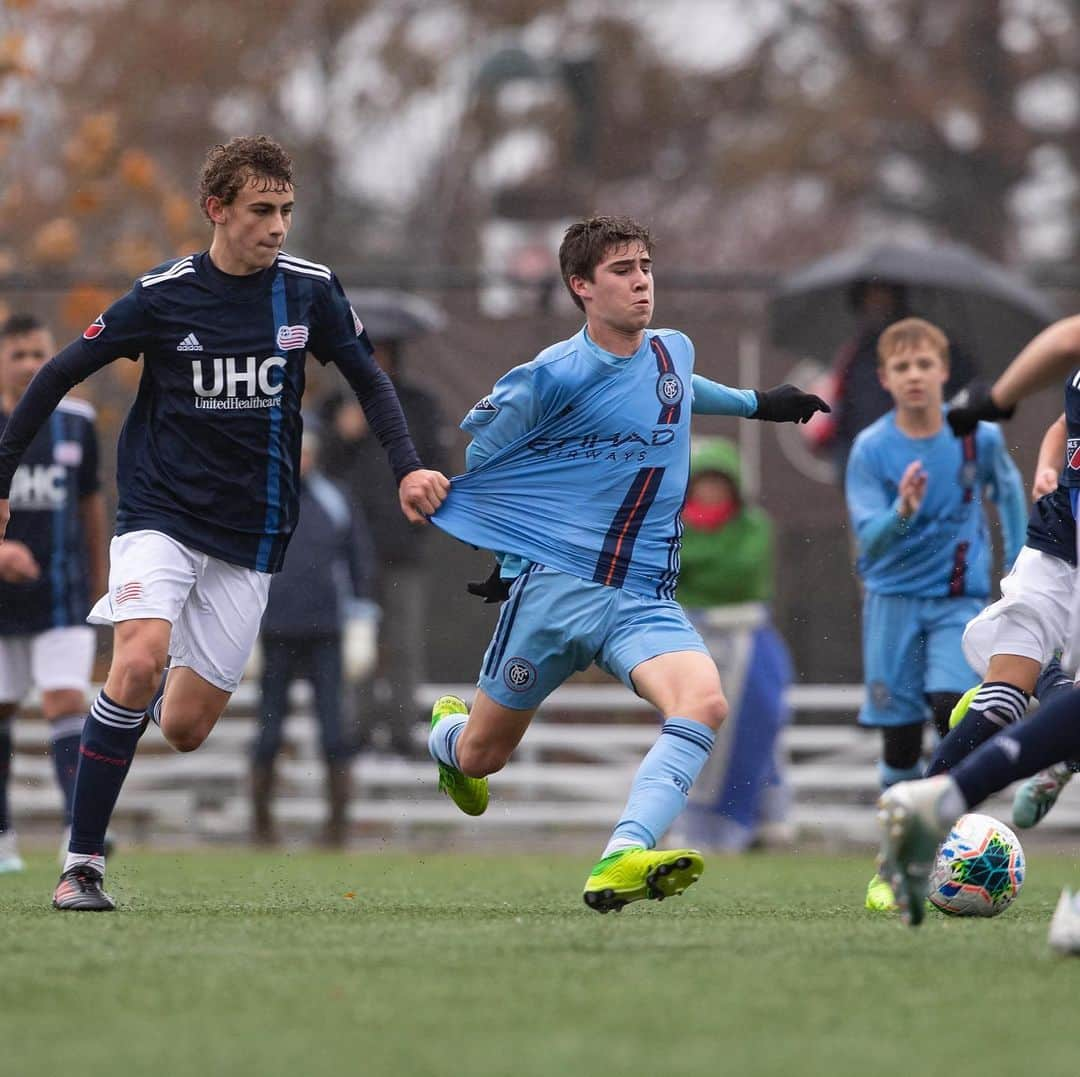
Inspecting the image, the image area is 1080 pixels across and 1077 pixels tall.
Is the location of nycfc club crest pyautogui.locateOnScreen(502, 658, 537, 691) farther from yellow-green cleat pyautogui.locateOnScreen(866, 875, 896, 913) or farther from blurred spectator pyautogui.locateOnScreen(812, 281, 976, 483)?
blurred spectator pyautogui.locateOnScreen(812, 281, 976, 483)

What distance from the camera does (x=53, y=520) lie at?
9.33 m

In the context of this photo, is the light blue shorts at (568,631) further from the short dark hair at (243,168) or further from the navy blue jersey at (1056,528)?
the short dark hair at (243,168)

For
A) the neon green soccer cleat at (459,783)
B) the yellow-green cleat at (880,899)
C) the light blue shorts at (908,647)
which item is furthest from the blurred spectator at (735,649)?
the yellow-green cleat at (880,899)

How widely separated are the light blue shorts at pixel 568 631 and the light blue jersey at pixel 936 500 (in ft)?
6.93

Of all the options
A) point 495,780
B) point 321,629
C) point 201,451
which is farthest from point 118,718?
point 495,780

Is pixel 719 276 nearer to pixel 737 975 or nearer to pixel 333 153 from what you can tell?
pixel 737 975

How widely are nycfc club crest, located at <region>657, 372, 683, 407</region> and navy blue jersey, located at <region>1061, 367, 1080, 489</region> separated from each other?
1148 mm

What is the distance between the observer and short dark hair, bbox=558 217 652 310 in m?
6.37

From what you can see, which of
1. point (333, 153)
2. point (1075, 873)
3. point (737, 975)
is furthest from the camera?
point (333, 153)

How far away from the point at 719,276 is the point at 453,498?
6.24 metres

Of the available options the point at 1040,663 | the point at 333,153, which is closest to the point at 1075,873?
the point at 1040,663

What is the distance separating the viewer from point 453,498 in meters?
6.51

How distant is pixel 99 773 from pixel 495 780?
20.0 feet

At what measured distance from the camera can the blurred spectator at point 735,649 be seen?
1141cm
